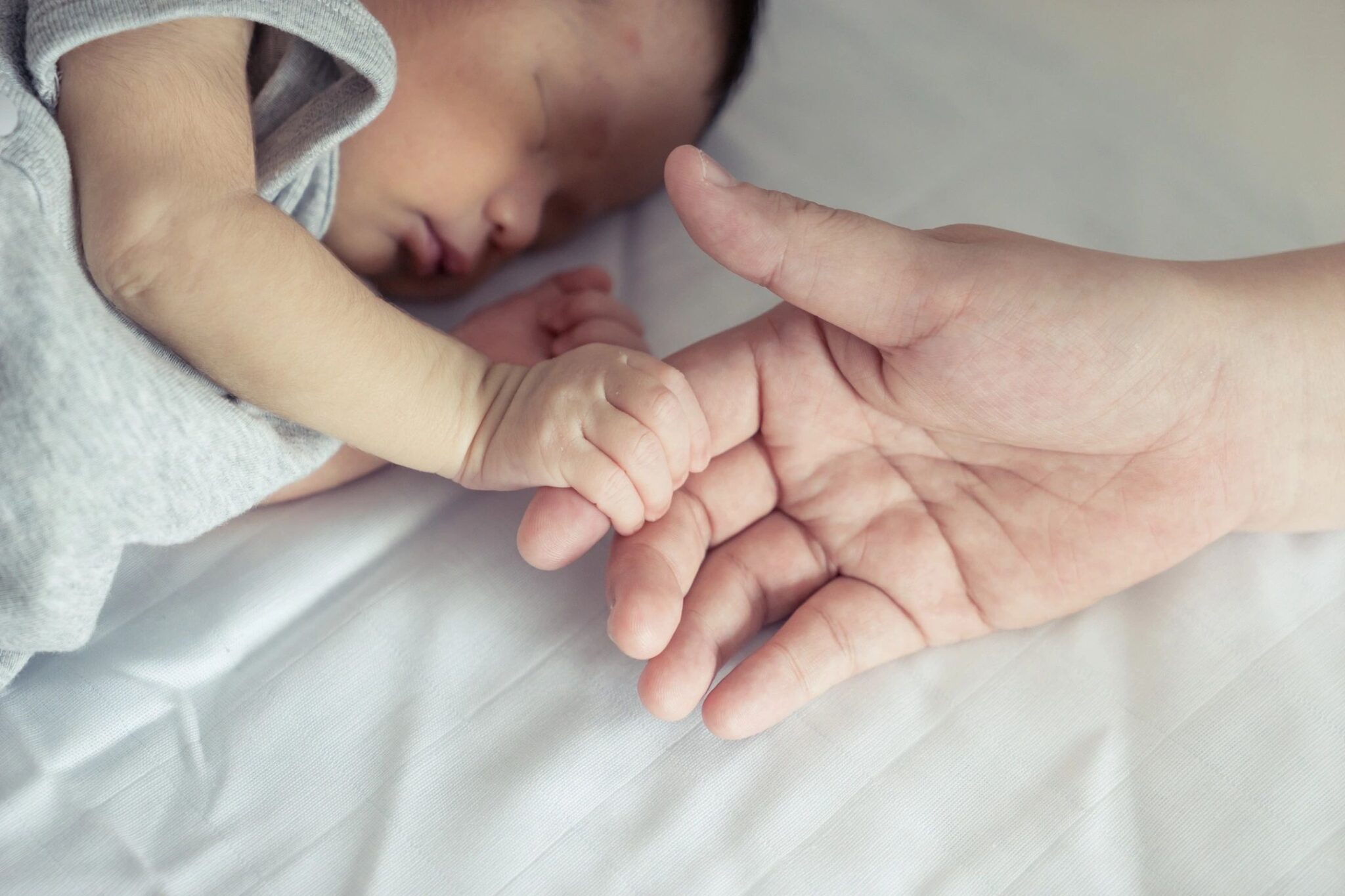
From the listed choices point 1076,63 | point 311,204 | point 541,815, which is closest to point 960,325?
point 541,815

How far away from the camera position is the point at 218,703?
0.81 m

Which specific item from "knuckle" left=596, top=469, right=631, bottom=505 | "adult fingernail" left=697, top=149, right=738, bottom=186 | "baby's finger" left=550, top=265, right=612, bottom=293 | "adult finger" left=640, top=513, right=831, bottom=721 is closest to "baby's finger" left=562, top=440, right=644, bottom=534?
"knuckle" left=596, top=469, right=631, bottom=505

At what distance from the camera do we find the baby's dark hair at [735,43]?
3.80 feet

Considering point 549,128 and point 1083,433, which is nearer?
point 1083,433

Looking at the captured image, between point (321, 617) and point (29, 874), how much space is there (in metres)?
0.26

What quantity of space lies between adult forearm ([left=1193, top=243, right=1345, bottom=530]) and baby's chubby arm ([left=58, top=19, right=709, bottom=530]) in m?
0.42

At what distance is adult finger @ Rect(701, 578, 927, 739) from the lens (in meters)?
→ 0.76

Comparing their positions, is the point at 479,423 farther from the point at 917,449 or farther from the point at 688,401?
the point at 917,449

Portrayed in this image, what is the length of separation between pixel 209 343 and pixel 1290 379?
0.80 meters

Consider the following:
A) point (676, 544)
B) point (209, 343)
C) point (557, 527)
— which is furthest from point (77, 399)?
point (676, 544)

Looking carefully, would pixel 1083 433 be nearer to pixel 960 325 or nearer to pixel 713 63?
pixel 960 325

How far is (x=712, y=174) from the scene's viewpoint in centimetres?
76

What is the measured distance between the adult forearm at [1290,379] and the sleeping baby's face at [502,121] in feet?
1.84

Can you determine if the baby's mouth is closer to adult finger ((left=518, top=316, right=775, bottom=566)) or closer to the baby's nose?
the baby's nose
